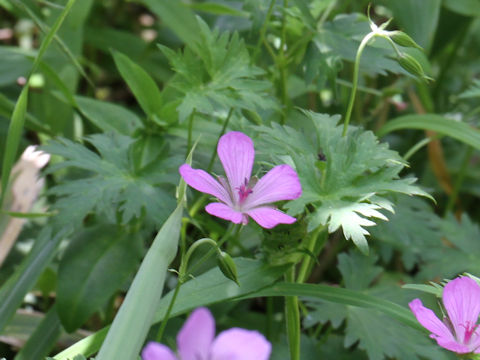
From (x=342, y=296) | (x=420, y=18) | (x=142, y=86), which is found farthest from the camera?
(x=420, y=18)

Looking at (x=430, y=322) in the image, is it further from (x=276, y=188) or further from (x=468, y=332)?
(x=276, y=188)

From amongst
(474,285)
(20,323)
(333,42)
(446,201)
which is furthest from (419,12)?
(20,323)

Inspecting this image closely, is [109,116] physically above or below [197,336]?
below

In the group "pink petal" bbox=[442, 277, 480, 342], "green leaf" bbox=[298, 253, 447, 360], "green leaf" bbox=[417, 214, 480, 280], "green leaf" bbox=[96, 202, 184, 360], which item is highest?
"green leaf" bbox=[96, 202, 184, 360]

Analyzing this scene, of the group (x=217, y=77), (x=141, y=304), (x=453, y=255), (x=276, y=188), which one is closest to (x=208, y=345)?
(x=141, y=304)

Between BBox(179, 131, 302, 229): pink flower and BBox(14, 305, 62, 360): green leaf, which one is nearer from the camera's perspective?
BBox(179, 131, 302, 229): pink flower

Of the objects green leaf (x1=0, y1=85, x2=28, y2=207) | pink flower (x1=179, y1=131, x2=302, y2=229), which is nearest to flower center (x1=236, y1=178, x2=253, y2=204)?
pink flower (x1=179, y1=131, x2=302, y2=229)

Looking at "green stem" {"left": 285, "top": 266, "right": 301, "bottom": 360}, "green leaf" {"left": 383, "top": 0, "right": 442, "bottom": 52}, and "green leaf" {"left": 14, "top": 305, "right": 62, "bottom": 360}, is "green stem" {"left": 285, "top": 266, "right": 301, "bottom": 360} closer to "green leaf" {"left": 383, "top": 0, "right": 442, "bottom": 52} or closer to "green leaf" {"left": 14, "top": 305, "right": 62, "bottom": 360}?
"green leaf" {"left": 14, "top": 305, "right": 62, "bottom": 360}

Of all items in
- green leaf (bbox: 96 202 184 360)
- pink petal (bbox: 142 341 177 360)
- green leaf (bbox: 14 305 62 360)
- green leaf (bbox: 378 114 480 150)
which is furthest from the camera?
green leaf (bbox: 378 114 480 150)
